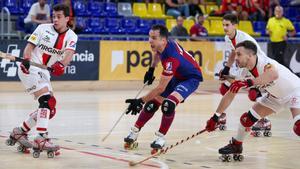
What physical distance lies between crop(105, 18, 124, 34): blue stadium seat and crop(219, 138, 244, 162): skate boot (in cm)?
1557

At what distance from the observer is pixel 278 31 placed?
25938 millimetres

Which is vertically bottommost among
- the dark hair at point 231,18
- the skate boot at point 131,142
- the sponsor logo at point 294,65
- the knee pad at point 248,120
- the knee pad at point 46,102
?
the sponsor logo at point 294,65

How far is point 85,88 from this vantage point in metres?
24.1

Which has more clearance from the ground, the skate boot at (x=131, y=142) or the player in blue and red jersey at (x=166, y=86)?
the player in blue and red jersey at (x=166, y=86)

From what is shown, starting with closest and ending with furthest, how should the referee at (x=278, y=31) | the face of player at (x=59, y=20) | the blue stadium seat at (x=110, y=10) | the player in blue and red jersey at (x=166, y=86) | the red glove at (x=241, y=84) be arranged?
the red glove at (x=241, y=84) → the face of player at (x=59, y=20) → the player in blue and red jersey at (x=166, y=86) → the referee at (x=278, y=31) → the blue stadium seat at (x=110, y=10)

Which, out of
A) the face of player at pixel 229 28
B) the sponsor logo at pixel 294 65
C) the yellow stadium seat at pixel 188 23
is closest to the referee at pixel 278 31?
the sponsor logo at pixel 294 65

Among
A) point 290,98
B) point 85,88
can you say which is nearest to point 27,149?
point 290,98

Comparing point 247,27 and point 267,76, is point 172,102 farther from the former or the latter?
point 247,27

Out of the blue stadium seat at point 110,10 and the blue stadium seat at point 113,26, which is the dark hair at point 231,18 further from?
the blue stadium seat at point 110,10

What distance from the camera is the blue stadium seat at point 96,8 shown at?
1071 inches

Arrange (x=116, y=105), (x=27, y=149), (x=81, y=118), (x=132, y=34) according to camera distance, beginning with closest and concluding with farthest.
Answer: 1. (x=27, y=149)
2. (x=81, y=118)
3. (x=116, y=105)
4. (x=132, y=34)

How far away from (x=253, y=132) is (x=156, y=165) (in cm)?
413

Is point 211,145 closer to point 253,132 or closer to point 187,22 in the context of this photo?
point 253,132

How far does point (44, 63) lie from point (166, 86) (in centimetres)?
203
